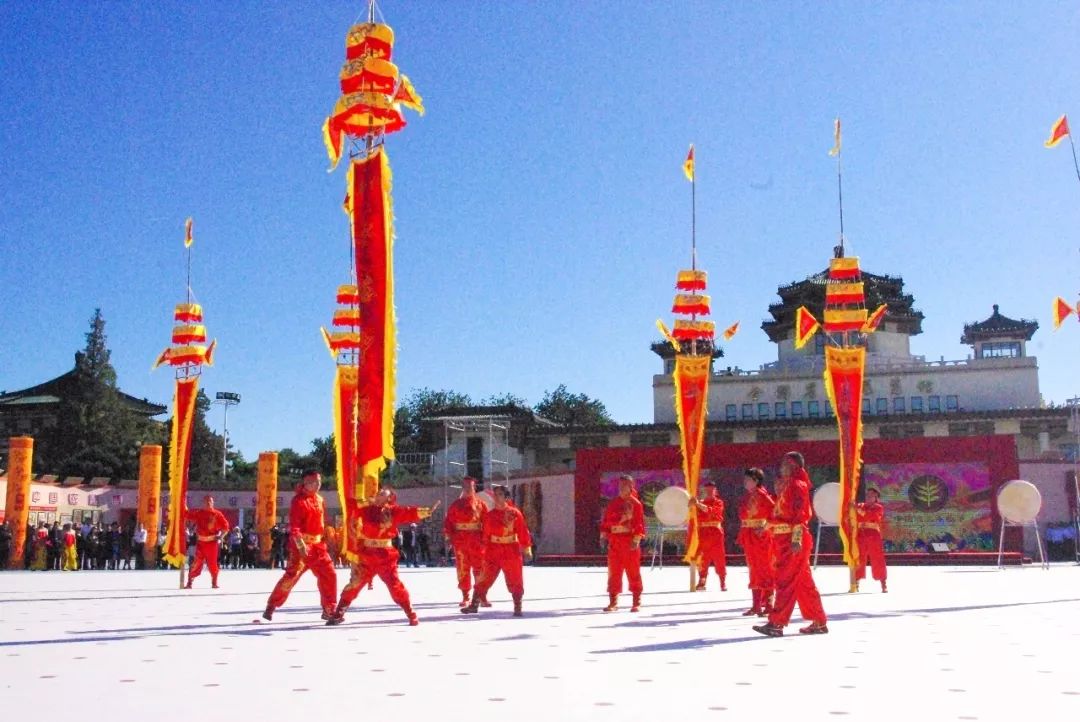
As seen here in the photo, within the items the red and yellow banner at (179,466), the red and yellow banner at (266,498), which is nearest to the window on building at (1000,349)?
the red and yellow banner at (266,498)

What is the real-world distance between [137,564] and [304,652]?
1995 centimetres

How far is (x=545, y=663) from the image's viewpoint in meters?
6.45

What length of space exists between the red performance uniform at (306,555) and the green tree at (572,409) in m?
49.9

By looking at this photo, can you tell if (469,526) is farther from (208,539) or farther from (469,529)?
(208,539)

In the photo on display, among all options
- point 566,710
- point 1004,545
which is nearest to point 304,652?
point 566,710

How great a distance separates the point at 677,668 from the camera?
6.18 m

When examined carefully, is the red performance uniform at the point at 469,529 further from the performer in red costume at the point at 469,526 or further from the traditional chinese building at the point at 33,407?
the traditional chinese building at the point at 33,407

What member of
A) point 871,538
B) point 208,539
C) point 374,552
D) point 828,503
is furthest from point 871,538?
point 208,539

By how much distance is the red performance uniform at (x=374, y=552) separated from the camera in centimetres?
887

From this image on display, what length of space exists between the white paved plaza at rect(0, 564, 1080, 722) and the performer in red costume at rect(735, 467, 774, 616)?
48cm

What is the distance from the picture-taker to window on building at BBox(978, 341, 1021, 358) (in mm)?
44406

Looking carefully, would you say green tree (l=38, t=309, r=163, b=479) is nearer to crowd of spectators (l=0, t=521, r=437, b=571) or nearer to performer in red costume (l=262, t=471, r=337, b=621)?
crowd of spectators (l=0, t=521, r=437, b=571)

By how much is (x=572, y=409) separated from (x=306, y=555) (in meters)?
51.9

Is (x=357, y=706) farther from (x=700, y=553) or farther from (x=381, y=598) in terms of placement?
(x=700, y=553)
